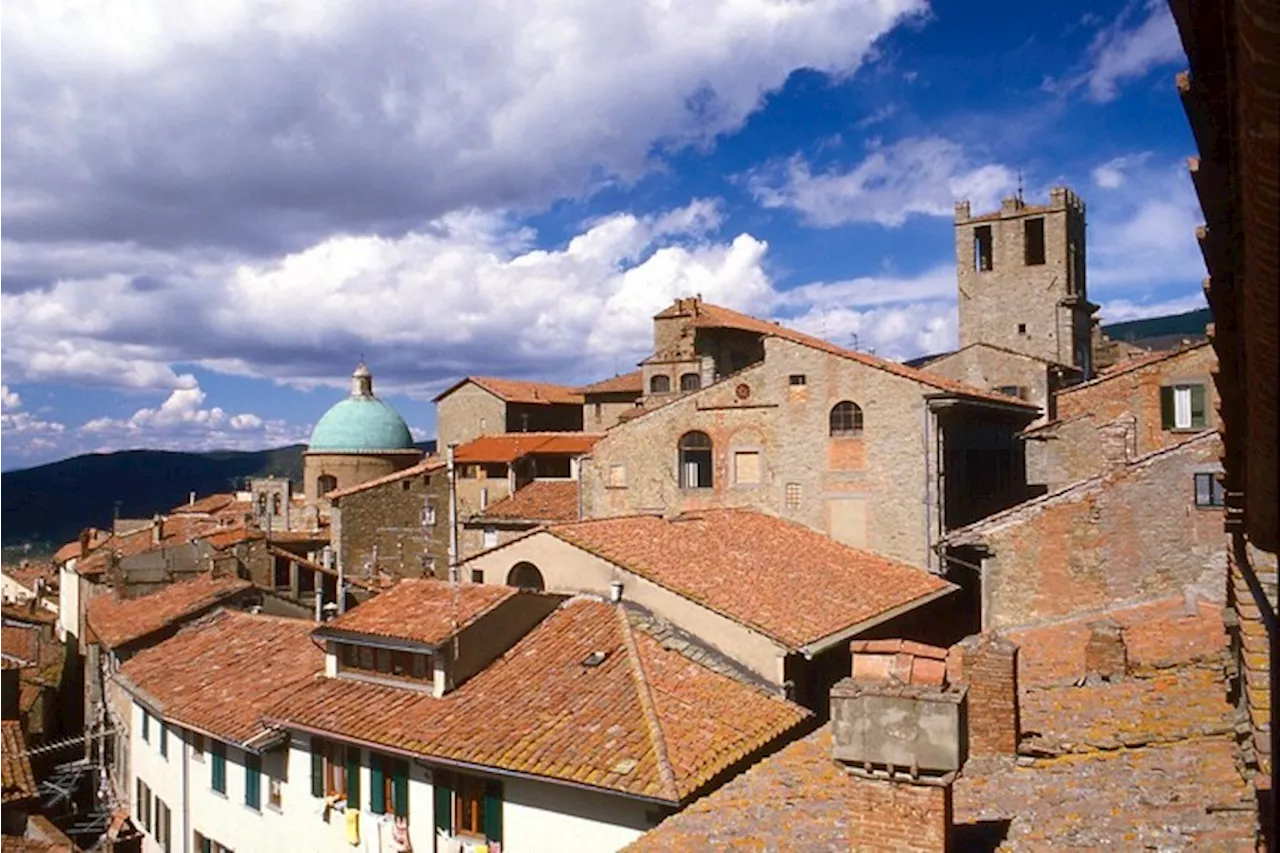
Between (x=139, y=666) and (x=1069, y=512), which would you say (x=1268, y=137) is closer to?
(x=1069, y=512)

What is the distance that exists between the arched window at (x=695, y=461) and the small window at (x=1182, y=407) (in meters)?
12.3

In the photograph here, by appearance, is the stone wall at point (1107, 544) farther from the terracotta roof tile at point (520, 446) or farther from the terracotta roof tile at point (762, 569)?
the terracotta roof tile at point (520, 446)

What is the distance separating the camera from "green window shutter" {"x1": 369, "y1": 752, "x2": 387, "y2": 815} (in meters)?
18.3

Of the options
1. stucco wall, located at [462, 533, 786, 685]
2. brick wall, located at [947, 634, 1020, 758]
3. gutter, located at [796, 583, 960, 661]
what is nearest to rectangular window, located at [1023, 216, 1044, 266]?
gutter, located at [796, 583, 960, 661]

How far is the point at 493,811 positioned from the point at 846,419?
1595cm

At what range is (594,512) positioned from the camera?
33344 millimetres

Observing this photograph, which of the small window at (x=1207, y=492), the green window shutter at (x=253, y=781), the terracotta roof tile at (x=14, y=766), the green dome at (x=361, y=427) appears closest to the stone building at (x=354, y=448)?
the green dome at (x=361, y=427)

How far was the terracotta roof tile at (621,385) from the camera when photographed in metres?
50.3

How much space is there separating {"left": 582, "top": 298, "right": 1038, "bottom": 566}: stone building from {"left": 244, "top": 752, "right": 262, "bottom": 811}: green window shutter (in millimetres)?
14046

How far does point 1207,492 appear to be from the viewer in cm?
1886

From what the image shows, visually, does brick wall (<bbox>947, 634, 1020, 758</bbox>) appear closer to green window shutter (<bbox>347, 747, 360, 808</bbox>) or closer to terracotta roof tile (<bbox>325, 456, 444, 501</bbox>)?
green window shutter (<bbox>347, 747, 360, 808</bbox>)

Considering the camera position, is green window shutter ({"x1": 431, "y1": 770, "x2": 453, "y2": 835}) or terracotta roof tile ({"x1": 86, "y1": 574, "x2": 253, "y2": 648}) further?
terracotta roof tile ({"x1": 86, "y1": 574, "x2": 253, "y2": 648})

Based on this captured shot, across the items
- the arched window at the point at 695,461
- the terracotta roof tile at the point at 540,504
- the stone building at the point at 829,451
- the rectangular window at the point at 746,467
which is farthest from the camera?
the terracotta roof tile at the point at 540,504

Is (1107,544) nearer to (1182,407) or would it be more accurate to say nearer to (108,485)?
(1182,407)
